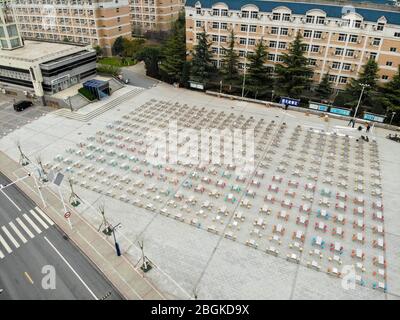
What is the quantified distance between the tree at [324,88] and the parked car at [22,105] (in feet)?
178

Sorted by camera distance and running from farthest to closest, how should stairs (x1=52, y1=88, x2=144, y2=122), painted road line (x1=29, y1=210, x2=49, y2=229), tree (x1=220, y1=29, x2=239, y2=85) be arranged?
tree (x1=220, y1=29, x2=239, y2=85) < stairs (x1=52, y1=88, x2=144, y2=122) < painted road line (x1=29, y1=210, x2=49, y2=229)

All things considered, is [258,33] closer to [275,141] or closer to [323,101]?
[323,101]

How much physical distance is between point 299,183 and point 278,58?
33684 mm

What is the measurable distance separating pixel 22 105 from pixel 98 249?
132 ft

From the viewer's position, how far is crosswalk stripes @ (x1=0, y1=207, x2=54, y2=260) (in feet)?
103

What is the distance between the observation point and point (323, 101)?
198 ft

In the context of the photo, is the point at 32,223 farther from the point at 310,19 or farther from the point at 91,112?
the point at 310,19

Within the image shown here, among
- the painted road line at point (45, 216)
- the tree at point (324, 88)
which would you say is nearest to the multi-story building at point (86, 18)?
the painted road line at point (45, 216)

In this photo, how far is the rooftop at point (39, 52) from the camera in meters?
59.3

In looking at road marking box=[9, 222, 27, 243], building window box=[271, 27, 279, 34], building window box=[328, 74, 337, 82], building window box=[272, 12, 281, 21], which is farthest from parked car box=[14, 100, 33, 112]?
building window box=[328, 74, 337, 82]

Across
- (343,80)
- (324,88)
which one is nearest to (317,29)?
(343,80)

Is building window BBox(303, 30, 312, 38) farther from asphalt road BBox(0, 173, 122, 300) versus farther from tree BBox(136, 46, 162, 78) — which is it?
asphalt road BBox(0, 173, 122, 300)

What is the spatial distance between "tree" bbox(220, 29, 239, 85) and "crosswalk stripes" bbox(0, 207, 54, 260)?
42807 mm
